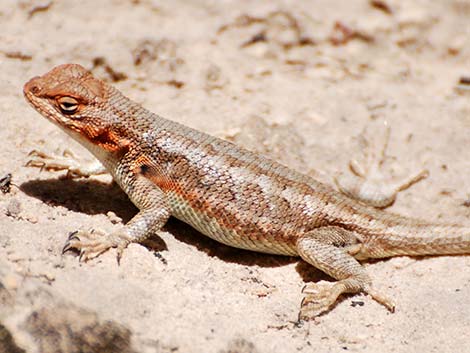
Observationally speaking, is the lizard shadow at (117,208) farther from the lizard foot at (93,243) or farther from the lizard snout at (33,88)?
the lizard snout at (33,88)

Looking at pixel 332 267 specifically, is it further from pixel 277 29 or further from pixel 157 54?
pixel 277 29

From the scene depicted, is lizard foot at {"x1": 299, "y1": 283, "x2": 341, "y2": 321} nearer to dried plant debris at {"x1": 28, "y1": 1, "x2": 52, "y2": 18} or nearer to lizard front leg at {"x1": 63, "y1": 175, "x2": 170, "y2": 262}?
lizard front leg at {"x1": 63, "y1": 175, "x2": 170, "y2": 262}

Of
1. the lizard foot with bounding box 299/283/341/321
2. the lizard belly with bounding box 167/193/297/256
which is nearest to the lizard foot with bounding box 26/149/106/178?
the lizard belly with bounding box 167/193/297/256

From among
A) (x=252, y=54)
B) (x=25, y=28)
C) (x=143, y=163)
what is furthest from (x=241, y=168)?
(x=25, y=28)

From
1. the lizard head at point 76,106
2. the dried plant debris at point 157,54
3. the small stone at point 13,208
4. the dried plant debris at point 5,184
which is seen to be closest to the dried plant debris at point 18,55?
the dried plant debris at point 157,54

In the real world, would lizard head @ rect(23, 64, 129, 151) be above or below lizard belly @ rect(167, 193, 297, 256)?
above

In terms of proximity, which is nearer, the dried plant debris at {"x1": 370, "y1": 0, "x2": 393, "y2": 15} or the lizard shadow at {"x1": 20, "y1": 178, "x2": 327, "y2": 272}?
the lizard shadow at {"x1": 20, "y1": 178, "x2": 327, "y2": 272}
